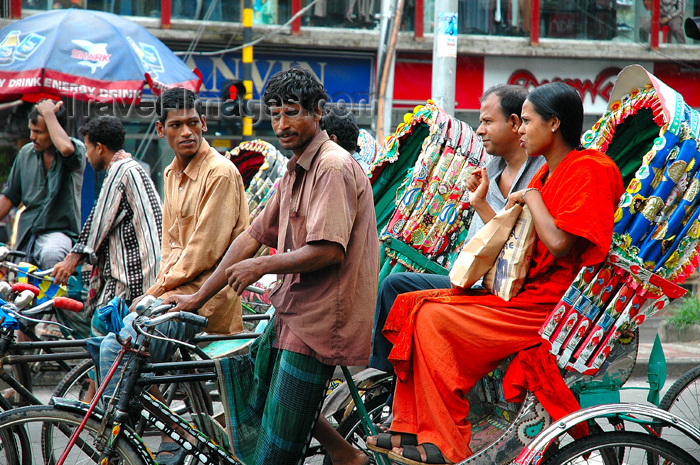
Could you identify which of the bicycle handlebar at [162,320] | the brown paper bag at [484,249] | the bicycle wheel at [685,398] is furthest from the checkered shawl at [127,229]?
the bicycle wheel at [685,398]

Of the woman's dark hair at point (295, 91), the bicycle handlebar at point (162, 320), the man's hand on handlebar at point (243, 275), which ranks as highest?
the woman's dark hair at point (295, 91)

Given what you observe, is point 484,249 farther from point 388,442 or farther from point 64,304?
point 64,304

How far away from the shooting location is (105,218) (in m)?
4.20

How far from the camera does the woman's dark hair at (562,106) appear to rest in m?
2.93

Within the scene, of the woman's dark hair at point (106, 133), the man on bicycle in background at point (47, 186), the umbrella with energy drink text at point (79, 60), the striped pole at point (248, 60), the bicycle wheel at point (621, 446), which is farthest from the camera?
the striped pole at point (248, 60)

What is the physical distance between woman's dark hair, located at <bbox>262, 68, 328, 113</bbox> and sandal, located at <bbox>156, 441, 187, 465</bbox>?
4.77 ft

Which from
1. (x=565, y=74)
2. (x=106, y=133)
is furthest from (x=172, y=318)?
(x=565, y=74)

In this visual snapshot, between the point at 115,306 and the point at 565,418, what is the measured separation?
1723 millimetres

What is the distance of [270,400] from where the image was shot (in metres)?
2.92

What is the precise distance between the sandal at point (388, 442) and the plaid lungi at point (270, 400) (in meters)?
0.25

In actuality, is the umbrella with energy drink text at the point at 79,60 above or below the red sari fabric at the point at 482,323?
above

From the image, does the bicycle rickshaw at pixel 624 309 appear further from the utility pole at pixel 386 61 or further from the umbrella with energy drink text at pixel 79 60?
the utility pole at pixel 386 61

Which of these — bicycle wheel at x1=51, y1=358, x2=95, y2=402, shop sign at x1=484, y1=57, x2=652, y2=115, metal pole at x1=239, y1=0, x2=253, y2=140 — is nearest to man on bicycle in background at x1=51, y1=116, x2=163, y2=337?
bicycle wheel at x1=51, y1=358, x2=95, y2=402

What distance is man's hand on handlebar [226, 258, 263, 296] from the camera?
269 centimetres
